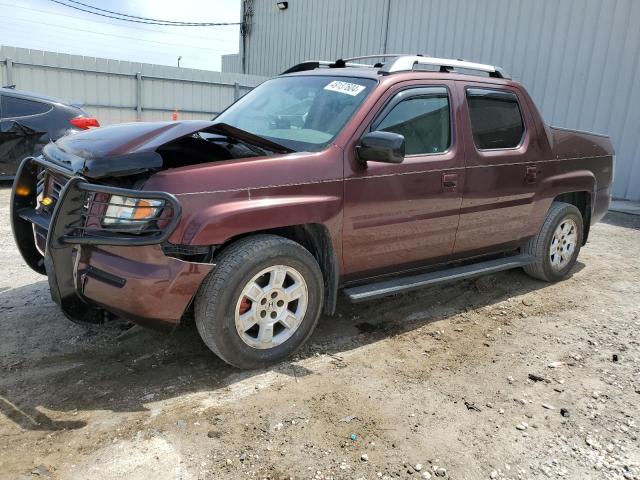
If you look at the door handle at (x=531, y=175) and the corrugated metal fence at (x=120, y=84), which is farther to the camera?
the corrugated metal fence at (x=120, y=84)

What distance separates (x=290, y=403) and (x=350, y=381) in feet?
1.45

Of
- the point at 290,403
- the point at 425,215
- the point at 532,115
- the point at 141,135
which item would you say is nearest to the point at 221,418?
the point at 290,403

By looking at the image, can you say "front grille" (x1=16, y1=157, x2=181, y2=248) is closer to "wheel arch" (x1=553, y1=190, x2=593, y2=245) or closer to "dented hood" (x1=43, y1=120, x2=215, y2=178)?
"dented hood" (x1=43, y1=120, x2=215, y2=178)

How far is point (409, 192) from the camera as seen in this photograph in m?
3.78

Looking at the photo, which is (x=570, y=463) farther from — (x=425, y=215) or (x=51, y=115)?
(x=51, y=115)

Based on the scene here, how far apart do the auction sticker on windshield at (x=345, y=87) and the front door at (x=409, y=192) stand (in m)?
0.20

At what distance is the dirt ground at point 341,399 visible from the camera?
2533mm

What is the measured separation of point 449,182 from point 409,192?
41 centimetres

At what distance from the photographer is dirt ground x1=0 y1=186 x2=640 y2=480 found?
2.53m

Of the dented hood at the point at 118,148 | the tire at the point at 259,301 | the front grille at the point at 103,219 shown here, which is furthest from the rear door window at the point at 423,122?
the front grille at the point at 103,219

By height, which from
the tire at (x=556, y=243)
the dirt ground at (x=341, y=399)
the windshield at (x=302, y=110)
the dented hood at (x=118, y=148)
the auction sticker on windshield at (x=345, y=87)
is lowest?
the dirt ground at (x=341, y=399)

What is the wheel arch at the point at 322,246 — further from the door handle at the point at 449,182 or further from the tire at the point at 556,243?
the tire at the point at 556,243

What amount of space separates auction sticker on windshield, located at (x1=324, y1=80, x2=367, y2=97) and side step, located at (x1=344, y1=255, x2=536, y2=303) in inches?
52.2

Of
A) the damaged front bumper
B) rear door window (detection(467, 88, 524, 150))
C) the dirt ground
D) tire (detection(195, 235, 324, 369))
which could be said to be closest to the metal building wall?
rear door window (detection(467, 88, 524, 150))
